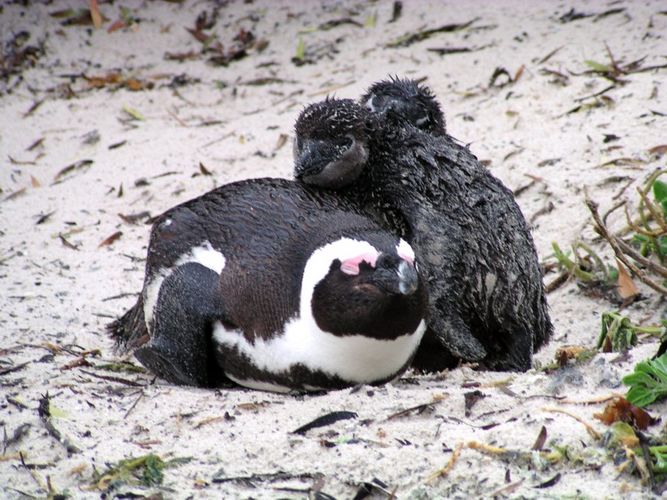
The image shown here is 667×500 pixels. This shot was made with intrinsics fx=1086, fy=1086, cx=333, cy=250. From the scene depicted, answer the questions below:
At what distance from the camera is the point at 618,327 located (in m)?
3.56

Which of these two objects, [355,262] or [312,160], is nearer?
[355,262]

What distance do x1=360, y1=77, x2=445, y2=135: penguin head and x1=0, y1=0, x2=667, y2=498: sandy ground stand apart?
936 mm

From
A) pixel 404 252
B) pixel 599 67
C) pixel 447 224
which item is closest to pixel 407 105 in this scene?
pixel 447 224

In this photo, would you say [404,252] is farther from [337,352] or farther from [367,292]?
[337,352]

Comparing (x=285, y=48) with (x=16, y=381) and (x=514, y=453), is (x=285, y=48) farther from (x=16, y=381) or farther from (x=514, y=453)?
(x=514, y=453)

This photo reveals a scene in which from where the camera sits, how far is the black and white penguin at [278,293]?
10.2 feet

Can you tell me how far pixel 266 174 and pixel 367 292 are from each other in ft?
8.85

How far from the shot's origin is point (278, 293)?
332 cm

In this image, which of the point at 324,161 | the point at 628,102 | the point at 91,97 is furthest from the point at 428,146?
the point at 91,97

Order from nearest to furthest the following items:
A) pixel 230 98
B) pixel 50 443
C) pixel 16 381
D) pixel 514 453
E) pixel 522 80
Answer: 1. pixel 514 453
2. pixel 50 443
3. pixel 16 381
4. pixel 522 80
5. pixel 230 98

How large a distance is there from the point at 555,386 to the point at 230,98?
4.22 metres

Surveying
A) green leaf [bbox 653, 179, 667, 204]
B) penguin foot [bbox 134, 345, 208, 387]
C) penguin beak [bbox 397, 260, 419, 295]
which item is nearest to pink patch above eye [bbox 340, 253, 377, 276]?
penguin beak [bbox 397, 260, 419, 295]

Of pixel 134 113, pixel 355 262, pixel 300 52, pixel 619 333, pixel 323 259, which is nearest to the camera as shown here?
pixel 355 262

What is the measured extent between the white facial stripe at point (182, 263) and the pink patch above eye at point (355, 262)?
1.81 ft
